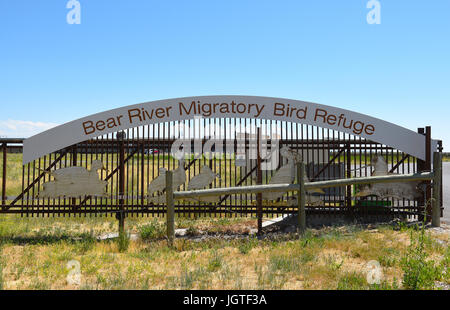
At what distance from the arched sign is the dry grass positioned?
8.71 ft

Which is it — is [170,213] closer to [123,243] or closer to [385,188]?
[123,243]

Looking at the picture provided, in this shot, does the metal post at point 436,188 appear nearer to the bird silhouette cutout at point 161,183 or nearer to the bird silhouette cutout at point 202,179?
the bird silhouette cutout at point 202,179

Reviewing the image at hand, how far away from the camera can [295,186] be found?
8.80 m

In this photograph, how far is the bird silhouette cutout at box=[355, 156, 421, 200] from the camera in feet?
32.6

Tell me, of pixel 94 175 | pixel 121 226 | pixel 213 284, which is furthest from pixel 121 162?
pixel 213 284

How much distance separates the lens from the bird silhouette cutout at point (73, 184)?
9.85 metres

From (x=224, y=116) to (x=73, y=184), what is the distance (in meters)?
4.54

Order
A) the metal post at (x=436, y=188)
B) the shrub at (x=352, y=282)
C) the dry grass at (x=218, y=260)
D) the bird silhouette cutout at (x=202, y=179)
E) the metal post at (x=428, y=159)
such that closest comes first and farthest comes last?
the shrub at (x=352, y=282)
the dry grass at (x=218, y=260)
the metal post at (x=436, y=188)
the metal post at (x=428, y=159)
the bird silhouette cutout at (x=202, y=179)

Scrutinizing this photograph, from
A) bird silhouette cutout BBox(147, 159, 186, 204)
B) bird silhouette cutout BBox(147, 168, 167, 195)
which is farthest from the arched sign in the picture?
bird silhouette cutout BBox(147, 168, 167, 195)

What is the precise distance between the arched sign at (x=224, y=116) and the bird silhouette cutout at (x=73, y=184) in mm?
738

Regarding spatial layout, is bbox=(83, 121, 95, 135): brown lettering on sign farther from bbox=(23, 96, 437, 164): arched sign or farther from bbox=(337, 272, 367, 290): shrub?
bbox=(337, 272, 367, 290): shrub

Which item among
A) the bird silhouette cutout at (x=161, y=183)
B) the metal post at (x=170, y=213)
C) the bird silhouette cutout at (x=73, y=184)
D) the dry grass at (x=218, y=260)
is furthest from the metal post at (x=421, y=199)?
the bird silhouette cutout at (x=73, y=184)

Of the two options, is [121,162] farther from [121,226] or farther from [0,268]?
[0,268]
